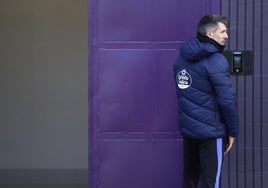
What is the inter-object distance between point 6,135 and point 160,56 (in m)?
2.73

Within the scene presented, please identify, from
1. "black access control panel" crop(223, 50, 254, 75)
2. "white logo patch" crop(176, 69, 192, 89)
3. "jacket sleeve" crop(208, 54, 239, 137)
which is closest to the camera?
"jacket sleeve" crop(208, 54, 239, 137)

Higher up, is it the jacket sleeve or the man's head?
the man's head

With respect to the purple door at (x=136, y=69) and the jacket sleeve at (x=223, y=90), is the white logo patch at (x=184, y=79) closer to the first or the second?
the jacket sleeve at (x=223, y=90)

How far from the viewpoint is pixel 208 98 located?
14.4 feet

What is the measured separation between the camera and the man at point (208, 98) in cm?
436

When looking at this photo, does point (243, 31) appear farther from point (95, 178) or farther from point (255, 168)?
point (95, 178)

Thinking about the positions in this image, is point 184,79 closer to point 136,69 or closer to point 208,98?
point 208,98

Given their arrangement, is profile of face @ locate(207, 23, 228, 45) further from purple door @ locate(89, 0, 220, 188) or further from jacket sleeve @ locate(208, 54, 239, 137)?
purple door @ locate(89, 0, 220, 188)

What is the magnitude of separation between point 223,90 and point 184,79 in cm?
34

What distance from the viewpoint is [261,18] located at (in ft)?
17.1

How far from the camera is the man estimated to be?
4355mm

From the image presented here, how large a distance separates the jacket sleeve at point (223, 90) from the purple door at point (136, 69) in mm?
910

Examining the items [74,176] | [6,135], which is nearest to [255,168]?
[74,176]

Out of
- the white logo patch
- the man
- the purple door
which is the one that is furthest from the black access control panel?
the white logo patch
